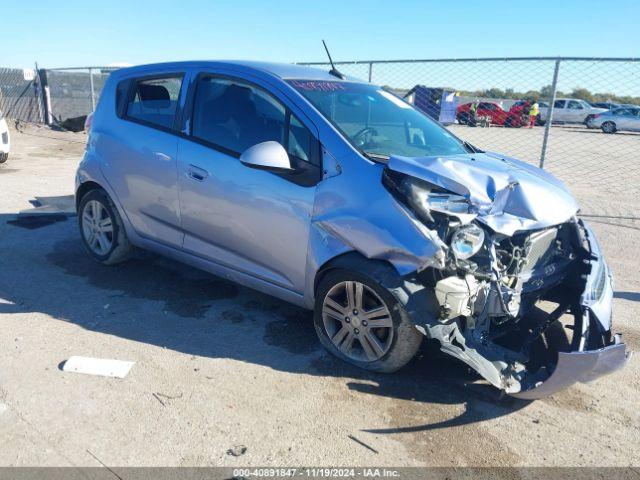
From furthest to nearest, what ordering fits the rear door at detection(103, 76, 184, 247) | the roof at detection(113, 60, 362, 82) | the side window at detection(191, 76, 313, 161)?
the rear door at detection(103, 76, 184, 247), the roof at detection(113, 60, 362, 82), the side window at detection(191, 76, 313, 161)

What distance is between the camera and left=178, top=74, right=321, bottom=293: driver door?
3.41 meters

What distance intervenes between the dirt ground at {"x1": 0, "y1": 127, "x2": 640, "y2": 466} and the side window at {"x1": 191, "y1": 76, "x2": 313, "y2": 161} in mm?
1378

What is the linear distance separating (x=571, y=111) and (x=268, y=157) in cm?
3342

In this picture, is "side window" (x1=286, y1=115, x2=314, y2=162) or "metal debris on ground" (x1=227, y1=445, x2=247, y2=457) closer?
"metal debris on ground" (x1=227, y1=445, x2=247, y2=457)

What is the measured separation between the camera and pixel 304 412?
9.59ft

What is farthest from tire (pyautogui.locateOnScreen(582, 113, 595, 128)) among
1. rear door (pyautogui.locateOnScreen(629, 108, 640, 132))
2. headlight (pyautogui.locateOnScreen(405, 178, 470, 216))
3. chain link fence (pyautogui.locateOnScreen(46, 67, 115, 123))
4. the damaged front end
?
headlight (pyautogui.locateOnScreen(405, 178, 470, 216))

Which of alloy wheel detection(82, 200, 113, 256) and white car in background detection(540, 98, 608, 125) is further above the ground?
white car in background detection(540, 98, 608, 125)

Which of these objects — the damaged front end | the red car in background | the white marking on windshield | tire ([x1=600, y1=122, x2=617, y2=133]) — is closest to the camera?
the damaged front end

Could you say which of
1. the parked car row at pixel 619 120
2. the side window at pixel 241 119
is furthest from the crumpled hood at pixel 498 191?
the parked car row at pixel 619 120

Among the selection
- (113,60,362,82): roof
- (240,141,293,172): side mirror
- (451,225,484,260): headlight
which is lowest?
(451,225,484,260): headlight

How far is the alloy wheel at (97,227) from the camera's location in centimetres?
491

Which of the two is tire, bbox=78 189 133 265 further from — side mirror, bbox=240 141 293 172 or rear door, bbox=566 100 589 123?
rear door, bbox=566 100 589 123

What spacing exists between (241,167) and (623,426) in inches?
113

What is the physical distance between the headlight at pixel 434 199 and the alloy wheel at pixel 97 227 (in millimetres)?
3127
